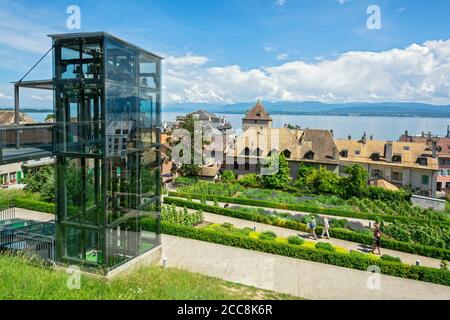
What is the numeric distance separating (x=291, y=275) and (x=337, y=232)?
7659 mm

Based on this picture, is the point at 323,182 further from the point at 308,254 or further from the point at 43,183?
the point at 43,183

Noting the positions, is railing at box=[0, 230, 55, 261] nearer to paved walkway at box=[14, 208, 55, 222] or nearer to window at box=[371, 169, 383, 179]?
paved walkway at box=[14, 208, 55, 222]

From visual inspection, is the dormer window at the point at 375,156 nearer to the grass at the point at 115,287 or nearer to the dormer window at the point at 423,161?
the dormer window at the point at 423,161

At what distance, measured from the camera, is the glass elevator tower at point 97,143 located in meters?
12.3

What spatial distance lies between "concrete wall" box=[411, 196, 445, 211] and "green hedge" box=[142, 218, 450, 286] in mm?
17498

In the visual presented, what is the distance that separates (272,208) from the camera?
30.1 m

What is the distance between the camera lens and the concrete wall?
31281 mm

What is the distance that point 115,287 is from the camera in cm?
1026

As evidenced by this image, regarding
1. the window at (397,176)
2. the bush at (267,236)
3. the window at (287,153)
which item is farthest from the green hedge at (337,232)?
the window at (397,176)

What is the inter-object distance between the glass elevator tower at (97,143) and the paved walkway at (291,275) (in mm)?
4383

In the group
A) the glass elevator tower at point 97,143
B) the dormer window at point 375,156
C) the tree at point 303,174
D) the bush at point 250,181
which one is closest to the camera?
the glass elevator tower at point 97,143

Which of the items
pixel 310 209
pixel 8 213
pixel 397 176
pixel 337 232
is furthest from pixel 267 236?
pixel 397 176
